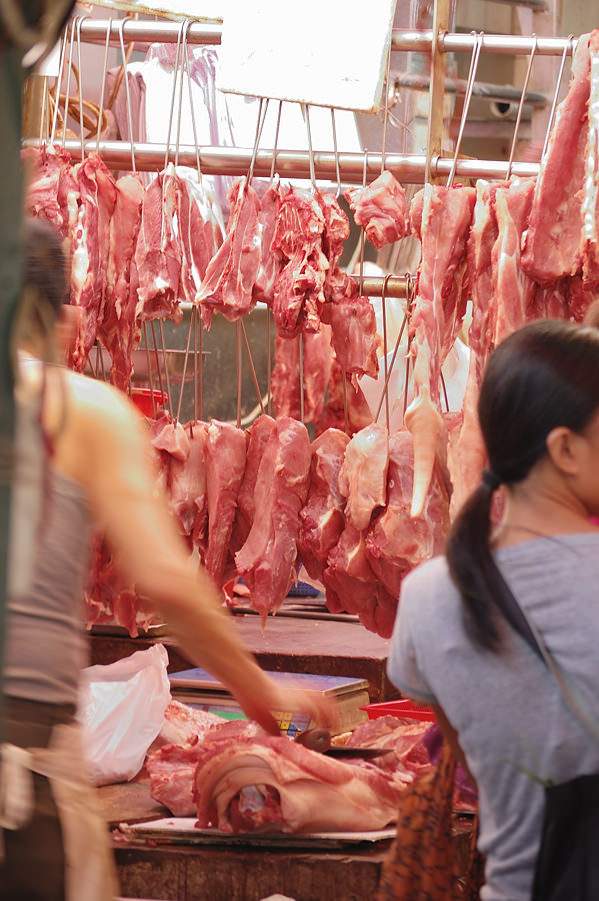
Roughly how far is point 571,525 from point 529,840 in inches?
22.1

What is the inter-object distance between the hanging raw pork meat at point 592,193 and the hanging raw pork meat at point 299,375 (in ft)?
5.59

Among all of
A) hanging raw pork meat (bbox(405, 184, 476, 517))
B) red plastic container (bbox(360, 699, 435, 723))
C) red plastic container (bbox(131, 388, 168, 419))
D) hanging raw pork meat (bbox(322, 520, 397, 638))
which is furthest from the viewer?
red plastic container (bbox(131, 388, 168, 419))

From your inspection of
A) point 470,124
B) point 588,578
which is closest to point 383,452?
point 588,578

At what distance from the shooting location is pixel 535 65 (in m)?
9.09

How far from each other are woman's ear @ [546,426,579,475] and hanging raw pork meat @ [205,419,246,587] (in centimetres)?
232

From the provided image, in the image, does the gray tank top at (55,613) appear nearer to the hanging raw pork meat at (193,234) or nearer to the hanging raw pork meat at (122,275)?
the hanging raw pork meat at (193,234)

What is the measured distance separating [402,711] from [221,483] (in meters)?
1.29

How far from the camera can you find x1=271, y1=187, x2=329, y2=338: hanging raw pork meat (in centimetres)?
388

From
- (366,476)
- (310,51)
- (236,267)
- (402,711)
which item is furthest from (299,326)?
(402,711)

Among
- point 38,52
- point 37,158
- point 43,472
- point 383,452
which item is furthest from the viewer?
point 37,158

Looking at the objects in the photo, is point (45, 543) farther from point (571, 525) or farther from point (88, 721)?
point (88, 721)

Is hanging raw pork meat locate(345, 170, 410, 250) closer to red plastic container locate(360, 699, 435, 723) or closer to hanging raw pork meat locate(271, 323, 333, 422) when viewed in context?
hanging raw pork meat locate(271, 323, 333, 422)

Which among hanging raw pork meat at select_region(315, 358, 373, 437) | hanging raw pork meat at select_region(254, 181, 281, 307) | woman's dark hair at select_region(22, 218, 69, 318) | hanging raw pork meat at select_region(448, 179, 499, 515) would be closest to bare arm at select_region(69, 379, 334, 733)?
woman's dark hair at select_region(22, 218, 69, 318)

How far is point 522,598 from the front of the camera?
6.54 ft
